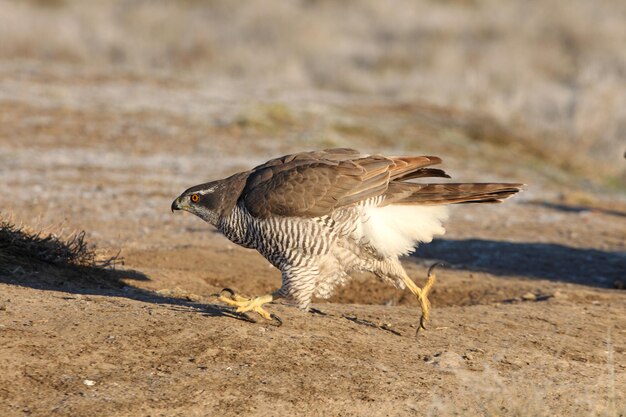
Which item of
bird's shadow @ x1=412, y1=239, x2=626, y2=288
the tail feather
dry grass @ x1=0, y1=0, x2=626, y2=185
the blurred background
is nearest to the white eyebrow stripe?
the tail feather

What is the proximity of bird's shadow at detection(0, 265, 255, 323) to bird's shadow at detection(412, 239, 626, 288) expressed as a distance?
3.61 meters

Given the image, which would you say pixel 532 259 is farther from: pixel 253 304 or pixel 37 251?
pixel 37 251

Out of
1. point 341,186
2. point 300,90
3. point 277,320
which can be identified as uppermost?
point 300,90

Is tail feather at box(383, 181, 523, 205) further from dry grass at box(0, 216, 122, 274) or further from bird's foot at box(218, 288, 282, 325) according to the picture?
dry grass at box(0, 216, 122, 274)

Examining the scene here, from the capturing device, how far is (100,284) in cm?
809

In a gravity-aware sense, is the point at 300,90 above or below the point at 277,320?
above

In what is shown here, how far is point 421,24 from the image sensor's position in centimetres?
3341

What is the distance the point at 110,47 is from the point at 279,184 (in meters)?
21.8

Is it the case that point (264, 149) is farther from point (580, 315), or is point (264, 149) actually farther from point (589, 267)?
point (580, 315)

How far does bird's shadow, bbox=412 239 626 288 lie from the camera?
10.1m

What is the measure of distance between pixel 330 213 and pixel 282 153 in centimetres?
954

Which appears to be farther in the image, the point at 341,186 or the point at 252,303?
the point at 341,186

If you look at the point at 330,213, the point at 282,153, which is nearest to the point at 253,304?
the point at 330,213

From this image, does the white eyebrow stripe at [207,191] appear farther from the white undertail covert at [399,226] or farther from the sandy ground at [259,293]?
the white undertail covert at [399,226]
